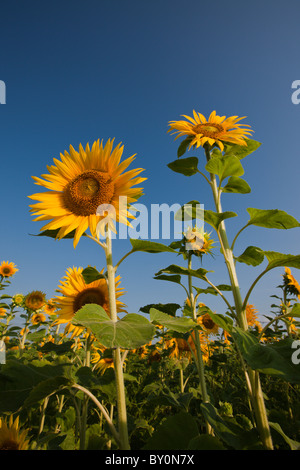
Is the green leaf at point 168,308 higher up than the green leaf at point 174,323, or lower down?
higher up

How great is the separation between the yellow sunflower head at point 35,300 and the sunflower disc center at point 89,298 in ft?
12.9

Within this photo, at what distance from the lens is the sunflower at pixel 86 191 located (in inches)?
67.5

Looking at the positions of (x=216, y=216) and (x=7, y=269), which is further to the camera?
(x=7, y=269)

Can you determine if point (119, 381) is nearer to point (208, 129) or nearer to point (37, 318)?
point (208, 129)

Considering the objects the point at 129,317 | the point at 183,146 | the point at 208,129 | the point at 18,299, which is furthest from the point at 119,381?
the point at 18,299

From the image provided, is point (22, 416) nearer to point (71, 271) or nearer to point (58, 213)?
point (71, 271)

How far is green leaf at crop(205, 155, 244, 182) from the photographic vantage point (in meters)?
1.91

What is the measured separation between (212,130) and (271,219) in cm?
114

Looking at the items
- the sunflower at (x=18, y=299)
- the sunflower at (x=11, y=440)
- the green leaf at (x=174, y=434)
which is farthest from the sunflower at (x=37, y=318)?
the green leaf at (x=174, y=434)

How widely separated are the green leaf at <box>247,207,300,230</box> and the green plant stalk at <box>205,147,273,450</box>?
242 mm

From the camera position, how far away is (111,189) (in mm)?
1851

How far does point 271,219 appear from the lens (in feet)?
5.82

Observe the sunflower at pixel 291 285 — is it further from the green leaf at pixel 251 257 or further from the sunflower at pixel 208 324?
the green leaf at pixel 251 257

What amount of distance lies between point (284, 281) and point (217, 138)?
4.08 m
